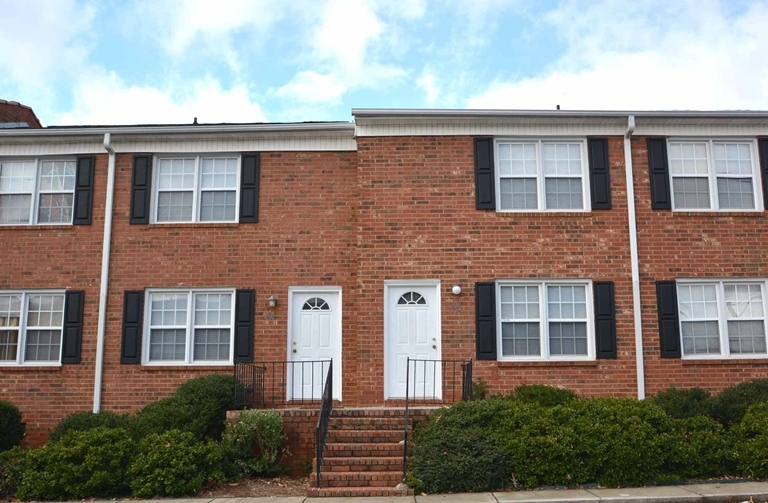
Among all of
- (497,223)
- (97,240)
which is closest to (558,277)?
(497,223)

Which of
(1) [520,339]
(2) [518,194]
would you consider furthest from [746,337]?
(2) [518,194]

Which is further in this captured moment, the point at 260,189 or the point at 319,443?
the point at 260,189

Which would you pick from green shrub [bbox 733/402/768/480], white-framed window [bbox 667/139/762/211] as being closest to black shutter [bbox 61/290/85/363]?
green shrub [bbox 733/402/768/480]

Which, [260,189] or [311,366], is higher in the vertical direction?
[260,189]

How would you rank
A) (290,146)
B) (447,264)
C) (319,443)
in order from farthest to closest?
(290,146), (447,264), (319,443)

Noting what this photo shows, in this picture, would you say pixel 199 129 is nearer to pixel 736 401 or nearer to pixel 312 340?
pixel 312 340

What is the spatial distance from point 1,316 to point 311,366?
589 centimetres

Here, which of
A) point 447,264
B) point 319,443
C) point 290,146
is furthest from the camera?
point 290,146

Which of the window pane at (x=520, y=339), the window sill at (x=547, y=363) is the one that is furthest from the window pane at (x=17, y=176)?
the window sill at (x=547, y=363)

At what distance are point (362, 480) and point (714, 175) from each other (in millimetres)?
8542

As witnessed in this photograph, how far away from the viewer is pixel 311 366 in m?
12.2

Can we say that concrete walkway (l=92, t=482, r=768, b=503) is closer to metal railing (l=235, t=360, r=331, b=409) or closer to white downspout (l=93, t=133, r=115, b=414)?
metal railing (l=235, t=360, r=331, b=409)

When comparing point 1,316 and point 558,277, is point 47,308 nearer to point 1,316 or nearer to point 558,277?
point 1,316

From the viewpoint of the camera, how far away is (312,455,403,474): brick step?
9.09 meters
